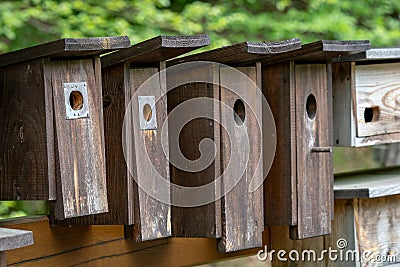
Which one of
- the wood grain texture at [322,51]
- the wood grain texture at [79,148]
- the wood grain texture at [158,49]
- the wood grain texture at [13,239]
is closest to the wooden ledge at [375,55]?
the wood grain texture at [322,51]

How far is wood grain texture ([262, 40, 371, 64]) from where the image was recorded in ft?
8.00

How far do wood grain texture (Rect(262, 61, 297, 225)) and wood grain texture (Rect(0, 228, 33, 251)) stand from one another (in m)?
0.94

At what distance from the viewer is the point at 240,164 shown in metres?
2.36

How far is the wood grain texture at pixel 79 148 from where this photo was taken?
2.07 meters

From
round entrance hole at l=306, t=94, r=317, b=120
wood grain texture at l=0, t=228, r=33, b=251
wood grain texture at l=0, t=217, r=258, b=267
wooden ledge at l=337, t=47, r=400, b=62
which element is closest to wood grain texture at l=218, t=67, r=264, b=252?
round entrance hole at l=306, t=94, r=317, b=120

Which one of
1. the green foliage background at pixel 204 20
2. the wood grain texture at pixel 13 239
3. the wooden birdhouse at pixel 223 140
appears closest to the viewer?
the wood grain texture at pixel 13 239

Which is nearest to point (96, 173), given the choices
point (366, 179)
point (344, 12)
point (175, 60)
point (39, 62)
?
point (39, 62)

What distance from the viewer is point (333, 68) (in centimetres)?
286

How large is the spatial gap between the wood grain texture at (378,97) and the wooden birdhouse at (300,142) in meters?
0.26

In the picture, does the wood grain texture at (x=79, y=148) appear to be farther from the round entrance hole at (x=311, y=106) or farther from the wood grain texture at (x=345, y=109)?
the wood grain texture at (x=345, y=109)

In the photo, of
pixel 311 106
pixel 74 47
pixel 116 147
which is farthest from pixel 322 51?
pixel 74 47

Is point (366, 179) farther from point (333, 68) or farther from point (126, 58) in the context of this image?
point (126, 58)

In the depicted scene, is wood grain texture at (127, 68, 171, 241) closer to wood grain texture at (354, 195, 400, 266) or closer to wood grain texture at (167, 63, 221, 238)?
wood grain texture at (167, 63, 221, 238)

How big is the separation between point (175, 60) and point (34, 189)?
572 millimetres
